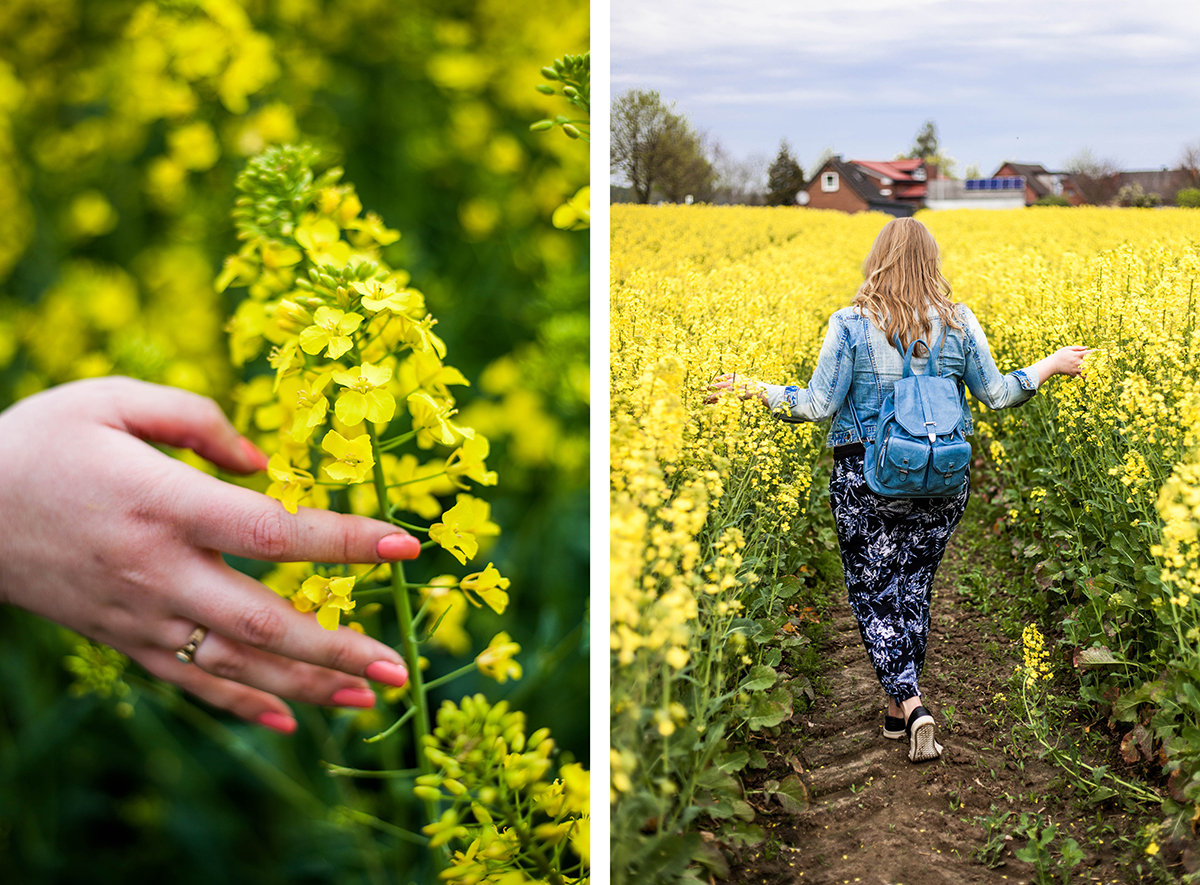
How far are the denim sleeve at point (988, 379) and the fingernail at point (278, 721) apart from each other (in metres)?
1.57

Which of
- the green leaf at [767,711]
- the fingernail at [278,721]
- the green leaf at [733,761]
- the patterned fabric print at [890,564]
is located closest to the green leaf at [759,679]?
the green leaf at [767,711]

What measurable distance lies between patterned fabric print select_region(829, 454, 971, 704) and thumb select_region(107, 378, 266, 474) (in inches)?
51.5

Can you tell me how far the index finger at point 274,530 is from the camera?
105 cm

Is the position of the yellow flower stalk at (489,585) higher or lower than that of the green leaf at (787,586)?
higher

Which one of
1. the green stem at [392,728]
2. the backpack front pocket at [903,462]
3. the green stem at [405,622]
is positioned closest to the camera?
the green stem at [392,728]

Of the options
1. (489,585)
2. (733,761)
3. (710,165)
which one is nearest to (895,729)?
(733,761)

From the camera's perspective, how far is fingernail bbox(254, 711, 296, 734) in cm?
128

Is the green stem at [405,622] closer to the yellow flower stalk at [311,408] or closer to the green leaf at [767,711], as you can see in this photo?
the yellow flower stalk at [311,408]

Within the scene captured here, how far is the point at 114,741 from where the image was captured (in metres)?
1.60

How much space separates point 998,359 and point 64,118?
3.54 metres

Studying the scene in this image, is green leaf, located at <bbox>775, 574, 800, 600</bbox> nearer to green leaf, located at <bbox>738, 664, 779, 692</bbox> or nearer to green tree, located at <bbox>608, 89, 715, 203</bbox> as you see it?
green leaf, located at <bbox>738, 664, 779, 692</bbox>

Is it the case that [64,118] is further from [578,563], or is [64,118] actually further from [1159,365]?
[1159,365]

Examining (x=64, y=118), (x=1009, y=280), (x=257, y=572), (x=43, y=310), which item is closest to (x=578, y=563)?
(x=257, y=572)

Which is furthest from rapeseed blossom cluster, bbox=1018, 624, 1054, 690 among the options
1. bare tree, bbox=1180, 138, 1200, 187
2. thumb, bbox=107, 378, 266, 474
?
thumb, bbox=107, 378, 266, 474
